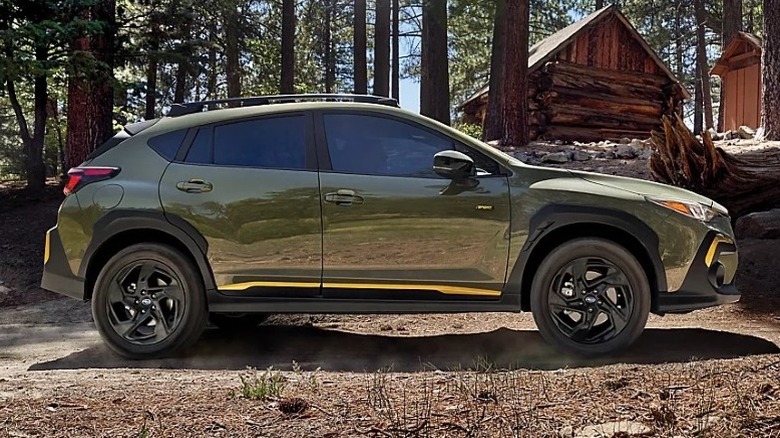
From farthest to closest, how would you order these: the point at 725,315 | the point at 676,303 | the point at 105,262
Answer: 1. the point at 725,315
2. the point at 105,262
3. the point at 676,303

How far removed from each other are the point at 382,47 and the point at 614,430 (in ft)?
62.5

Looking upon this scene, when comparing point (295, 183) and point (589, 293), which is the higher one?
point (295, 183)

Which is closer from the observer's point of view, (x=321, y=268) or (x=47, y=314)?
(x=321, y=268)

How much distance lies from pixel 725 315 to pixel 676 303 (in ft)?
7.05

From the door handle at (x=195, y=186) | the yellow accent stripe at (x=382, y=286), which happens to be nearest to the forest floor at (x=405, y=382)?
the yellow accent stripe at (x=382, y=286)

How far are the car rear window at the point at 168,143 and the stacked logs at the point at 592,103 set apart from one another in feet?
58.5

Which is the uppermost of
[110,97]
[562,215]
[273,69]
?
[273,69]

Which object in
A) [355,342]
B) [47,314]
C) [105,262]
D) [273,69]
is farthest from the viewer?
[273,69]

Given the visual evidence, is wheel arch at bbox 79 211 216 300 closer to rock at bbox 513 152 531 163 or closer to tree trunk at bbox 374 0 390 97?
rock at bbox 513 152 531 163

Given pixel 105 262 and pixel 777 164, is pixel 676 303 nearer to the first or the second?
pixel 105 262

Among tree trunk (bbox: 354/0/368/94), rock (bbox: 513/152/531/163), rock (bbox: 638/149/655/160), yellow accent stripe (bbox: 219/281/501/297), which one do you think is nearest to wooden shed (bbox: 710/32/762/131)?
rock (bbox: 638/149/655/160)

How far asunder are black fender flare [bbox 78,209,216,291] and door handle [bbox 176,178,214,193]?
226 millimetres

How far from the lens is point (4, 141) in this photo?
3050 cm

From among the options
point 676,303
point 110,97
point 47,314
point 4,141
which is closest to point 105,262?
point 47,314
